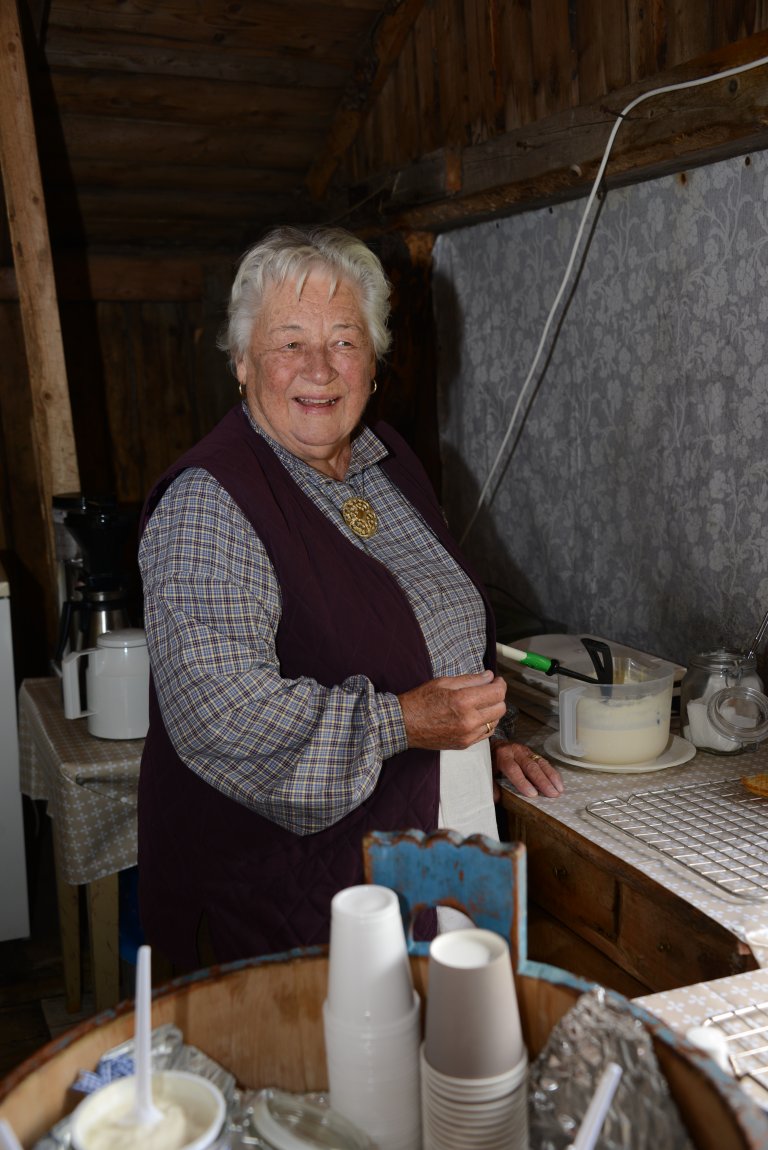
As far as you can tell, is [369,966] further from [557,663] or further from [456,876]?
[557,663]

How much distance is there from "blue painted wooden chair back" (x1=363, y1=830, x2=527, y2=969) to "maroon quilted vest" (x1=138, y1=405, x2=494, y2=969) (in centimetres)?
64

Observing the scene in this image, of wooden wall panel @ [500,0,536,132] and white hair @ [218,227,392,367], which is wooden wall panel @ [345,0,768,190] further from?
white hair @ [218,227,392,367]

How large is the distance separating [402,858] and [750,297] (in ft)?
4.80

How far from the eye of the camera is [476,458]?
296 centimetres

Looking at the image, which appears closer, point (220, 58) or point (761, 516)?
point (761, 516)

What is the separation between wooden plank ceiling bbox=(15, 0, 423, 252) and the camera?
288 cm

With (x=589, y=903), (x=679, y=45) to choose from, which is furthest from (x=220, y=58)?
(x=589, y=903)

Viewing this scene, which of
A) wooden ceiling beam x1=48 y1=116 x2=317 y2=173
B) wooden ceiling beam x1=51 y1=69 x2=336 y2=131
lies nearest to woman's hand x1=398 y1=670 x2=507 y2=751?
wooden ceiling beam x1=51 y1=69 x2=336 y2=131

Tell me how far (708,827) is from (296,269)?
3.24ft

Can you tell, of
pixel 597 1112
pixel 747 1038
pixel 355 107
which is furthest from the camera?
pixel 355 107

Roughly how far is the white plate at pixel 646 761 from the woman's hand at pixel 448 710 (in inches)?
16.7

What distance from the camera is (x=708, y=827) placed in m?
1.51

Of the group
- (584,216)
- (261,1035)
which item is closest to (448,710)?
(261,1035)

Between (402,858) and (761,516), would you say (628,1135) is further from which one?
(761,516)
